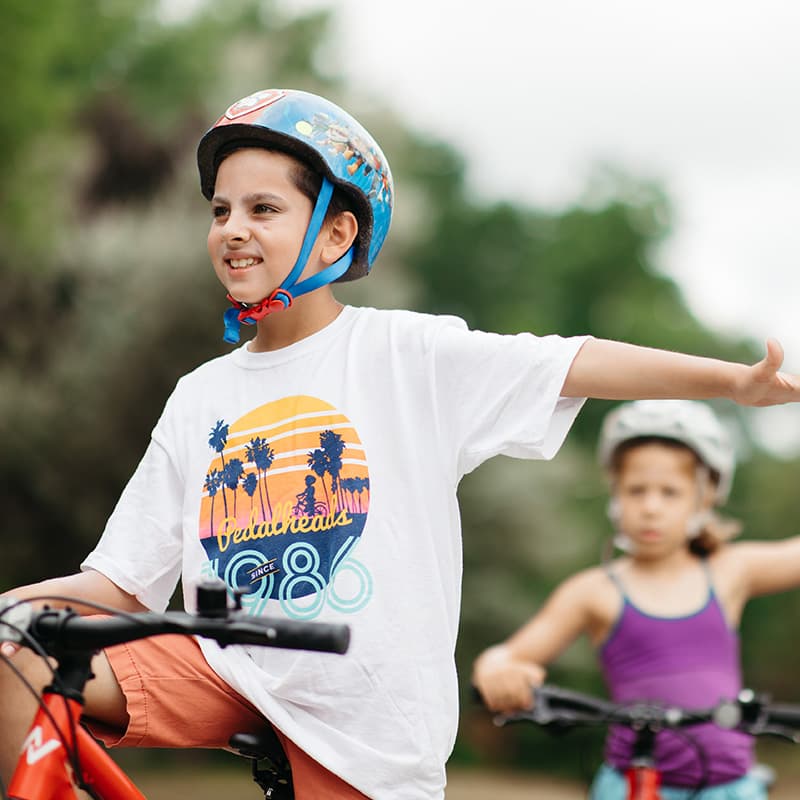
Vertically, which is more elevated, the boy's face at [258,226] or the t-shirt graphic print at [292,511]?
the boy's face at [258,226]

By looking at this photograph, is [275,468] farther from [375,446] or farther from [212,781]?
[212,781]

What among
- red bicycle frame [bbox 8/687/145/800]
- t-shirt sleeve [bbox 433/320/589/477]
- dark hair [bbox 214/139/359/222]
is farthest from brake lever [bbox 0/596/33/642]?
dark hair [bbox 214/139/359/222]

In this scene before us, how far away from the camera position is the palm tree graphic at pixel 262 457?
3158 mm

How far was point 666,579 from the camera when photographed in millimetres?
5461

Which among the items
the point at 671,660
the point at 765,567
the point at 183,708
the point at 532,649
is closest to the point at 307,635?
the point at 183,708

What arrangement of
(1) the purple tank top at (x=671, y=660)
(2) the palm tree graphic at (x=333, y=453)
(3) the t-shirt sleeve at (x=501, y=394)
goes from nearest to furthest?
(3) the t-shirt sleeve at (x=501, y=394), (2) the palm tree graphic at (x=333, y=453), (1) the purple tank top at (x=671, y=660)

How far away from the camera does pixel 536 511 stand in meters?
18.0

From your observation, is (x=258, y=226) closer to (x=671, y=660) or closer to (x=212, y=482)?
(x=212, y=482)

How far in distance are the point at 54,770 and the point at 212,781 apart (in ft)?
44.3

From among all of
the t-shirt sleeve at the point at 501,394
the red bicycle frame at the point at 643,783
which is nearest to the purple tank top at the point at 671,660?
the red bicycle frame at the point at 643,783

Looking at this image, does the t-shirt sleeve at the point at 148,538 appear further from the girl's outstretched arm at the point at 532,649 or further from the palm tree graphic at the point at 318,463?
the girl's outstretched arm at the point at 532,649

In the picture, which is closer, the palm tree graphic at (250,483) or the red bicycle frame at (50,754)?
the red bicycle frame at (50,754)

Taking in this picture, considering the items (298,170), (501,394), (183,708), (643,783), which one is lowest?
(643,783)

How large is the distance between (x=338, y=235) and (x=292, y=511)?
84cm
